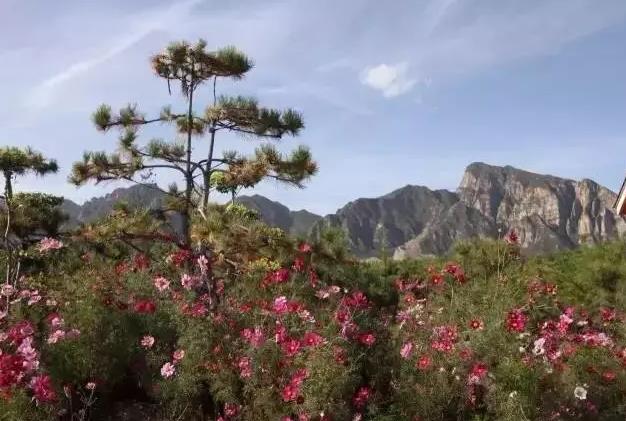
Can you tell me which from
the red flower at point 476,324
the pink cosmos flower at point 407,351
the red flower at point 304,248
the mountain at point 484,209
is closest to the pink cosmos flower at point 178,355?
the pink cosmos flower at point 407,351

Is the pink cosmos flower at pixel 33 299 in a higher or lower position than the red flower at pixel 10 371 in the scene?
higher

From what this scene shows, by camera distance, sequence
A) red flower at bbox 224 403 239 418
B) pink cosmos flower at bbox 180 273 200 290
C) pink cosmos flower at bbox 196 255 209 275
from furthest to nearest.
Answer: pink cosmos flower at bbox 196 255 209 275 < pink cosmos flower at bbox 180 273 200 290 < red flower at bbox 224 403 239 418

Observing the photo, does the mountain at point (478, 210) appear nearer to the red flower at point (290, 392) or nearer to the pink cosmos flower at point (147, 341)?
the pink cosmos flower at point (147, 341)

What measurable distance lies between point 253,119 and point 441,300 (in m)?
5.09

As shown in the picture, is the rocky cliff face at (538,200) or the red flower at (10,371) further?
the rocky cliff face at (538,200)

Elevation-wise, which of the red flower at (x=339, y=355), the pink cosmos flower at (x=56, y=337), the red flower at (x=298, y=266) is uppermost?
the red flower at (x=298, y=266)

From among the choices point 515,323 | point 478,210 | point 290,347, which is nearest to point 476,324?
point 515,323

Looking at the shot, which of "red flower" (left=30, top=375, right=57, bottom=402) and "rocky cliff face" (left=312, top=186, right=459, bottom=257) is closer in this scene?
"red flower" (left=30, top=375, right=57, bottom=402)

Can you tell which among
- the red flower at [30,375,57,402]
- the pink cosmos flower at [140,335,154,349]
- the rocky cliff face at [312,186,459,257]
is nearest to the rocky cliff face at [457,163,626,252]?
the rocky cliff face at [312,186,459,257]

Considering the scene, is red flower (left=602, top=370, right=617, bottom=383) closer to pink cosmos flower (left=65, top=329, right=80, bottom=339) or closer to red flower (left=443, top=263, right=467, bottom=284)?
red flower (left=443, top=263, right=467, bottom=284)

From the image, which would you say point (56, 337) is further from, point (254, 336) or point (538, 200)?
point (538, 200)

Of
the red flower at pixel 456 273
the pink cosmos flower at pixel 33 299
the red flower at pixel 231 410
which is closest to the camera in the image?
the red flower at pixel 231 410

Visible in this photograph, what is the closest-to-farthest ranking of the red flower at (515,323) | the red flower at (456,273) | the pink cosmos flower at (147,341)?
the pink cosmos flower at (147,341)
the red flower at (515,323)
the red flower at (456,273)

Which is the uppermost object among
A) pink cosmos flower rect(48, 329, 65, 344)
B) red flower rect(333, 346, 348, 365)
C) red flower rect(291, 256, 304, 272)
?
red flower rect(291, 256, 304, 272)
